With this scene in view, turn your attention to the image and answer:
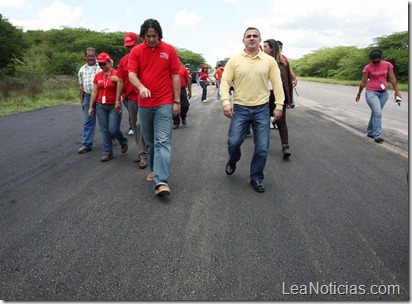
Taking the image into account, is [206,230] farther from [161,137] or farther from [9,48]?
[9,48]

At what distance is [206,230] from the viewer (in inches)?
121

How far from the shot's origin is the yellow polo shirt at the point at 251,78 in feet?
13.0

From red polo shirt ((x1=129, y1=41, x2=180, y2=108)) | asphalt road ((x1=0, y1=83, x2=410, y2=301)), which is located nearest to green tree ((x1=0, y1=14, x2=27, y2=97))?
asphalt road ((x1=0, y1=83, x2=410, y2=301))

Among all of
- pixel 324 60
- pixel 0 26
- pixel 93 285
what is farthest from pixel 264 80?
pixel 324 60

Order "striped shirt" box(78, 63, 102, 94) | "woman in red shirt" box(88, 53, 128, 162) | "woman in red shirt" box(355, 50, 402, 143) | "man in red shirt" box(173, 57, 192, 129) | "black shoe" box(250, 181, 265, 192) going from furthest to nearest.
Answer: "man in red shirt" box(173, 57, 192, 129) < "woman in red shirt" box(355, 50, 402, 143) < "striped shirt" box(78, 63, 102, 94) < "woman in red shirt" box(88, 53, 128, 162) < "black shoe" box(250, 181, 265, 192)

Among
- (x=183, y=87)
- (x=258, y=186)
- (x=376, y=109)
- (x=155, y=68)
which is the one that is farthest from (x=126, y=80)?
(x=376, y=109)

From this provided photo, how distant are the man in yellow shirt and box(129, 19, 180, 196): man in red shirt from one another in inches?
26.3

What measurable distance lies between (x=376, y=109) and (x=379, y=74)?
78 centimetres

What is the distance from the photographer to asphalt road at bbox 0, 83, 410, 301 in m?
2.27

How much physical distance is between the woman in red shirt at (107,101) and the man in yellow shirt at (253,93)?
215cm

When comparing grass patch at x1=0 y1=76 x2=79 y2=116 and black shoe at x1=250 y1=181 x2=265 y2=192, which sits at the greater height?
black shoe at x1=250 y1=181 x2=265 y2=192

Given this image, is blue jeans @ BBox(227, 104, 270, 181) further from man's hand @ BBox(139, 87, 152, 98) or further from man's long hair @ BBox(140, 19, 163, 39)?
man's long hair @ BBox(140, 19, 163, 39)

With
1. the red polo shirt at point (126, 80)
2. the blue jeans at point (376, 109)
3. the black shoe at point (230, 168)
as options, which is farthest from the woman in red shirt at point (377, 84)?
the red polo shirt at point (126, 80)

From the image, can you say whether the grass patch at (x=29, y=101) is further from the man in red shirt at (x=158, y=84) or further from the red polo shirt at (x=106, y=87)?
the man in red shirt at (x=158, y=84)
